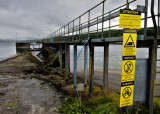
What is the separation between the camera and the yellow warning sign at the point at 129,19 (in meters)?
3.39

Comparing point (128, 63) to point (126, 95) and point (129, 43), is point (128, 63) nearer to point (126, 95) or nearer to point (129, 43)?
point (129, 43)

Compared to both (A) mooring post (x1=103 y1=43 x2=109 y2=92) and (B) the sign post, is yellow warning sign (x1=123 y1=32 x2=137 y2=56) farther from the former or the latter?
(A) mooring post (x1=103 y1=43 x2=109 y2=92)

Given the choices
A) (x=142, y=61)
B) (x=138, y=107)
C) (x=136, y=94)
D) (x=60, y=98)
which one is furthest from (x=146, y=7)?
(x=60, y=98)

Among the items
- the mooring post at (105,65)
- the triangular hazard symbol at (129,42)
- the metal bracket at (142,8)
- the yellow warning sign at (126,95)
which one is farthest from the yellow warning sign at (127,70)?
the mooring post at (105,65)

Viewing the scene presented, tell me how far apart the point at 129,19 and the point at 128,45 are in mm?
698

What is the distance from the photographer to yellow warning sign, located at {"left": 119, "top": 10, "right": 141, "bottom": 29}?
11.1ft

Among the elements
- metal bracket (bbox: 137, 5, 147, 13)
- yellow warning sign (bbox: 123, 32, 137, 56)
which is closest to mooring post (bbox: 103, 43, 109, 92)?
metal bracket (bbox: 137, 5, 147, 13)

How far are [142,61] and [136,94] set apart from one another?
4.16 ft

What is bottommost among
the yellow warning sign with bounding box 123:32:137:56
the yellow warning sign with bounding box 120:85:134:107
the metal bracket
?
the yellow warning sign with bounding box 120:85:134:107

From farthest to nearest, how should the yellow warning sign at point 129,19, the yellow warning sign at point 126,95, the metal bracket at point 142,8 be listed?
the metal bracket at point 142,8
the yellow warning sign at point 126,95
the yellow warning sign at point 129,19

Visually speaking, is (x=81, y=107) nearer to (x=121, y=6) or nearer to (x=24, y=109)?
(x=24, y=109)

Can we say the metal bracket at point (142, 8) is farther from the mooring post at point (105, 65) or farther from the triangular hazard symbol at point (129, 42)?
the mooring post at point (105, 65)

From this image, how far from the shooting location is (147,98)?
195 inches

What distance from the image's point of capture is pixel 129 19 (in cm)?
349
